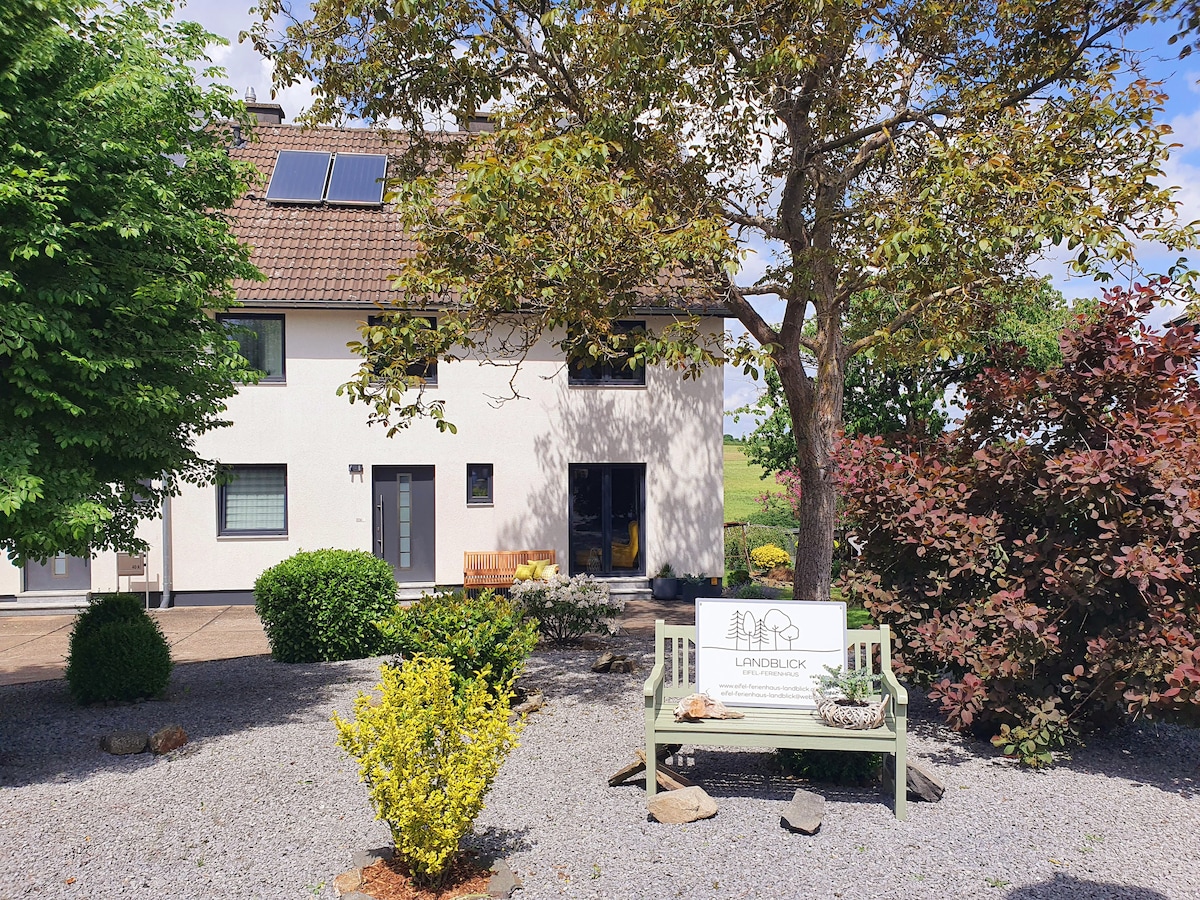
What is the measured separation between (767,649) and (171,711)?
219 inches

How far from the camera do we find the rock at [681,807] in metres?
6.07

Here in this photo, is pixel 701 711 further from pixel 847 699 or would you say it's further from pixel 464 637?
pixel 464 637

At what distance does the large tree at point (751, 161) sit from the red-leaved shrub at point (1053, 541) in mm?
1007

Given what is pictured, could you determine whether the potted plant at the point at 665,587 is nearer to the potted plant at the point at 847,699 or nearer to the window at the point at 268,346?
the window at the point at 268,346

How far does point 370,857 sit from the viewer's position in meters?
5.32

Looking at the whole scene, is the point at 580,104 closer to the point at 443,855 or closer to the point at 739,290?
the point at 739,290

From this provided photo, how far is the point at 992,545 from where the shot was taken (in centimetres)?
764

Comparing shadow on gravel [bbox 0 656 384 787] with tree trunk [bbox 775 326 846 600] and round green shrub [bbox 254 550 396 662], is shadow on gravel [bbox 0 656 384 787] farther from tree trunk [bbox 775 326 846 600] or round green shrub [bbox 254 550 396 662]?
tree trunk [bbox 775 326 846 600]

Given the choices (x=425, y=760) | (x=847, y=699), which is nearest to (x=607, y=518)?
(x=847, y=699)

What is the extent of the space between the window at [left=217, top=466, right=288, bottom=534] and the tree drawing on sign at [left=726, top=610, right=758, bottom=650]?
36.9 feet

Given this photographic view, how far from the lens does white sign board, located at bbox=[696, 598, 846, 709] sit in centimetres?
713

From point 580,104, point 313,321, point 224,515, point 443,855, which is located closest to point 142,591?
point 224,515

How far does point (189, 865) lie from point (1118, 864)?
546 cm

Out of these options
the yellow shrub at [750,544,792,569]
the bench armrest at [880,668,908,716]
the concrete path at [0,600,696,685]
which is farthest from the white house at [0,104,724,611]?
the bench armrest at [880,668,908,716]
